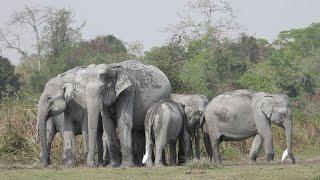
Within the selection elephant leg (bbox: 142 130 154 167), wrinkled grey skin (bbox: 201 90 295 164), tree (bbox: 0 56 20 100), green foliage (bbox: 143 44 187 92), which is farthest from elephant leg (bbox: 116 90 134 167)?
tree (bbox: 0 56 20 100)

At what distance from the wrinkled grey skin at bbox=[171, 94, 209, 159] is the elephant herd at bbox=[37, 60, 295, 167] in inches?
0.9

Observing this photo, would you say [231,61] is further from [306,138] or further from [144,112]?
[144,112]

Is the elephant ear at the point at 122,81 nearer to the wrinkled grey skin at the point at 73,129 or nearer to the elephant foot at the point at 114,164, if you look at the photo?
the wrinkled grey skin at the point at 73,129

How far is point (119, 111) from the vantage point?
55.1 feet

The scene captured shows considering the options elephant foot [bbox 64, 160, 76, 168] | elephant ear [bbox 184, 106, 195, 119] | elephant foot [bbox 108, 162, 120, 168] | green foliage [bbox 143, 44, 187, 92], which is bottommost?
elephant foot [bbox 108, 162, 120, 168]

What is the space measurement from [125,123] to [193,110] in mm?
2361

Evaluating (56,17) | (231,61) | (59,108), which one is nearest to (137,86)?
(59,108)

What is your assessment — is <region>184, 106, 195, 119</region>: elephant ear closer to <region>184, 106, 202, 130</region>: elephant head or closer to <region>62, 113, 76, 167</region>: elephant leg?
<region>184, 106, 202, 130</region>: elephant head

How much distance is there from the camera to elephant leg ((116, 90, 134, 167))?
54.2 feet

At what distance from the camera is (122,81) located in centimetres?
1672

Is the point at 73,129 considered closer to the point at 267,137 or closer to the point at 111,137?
the point at 111,137

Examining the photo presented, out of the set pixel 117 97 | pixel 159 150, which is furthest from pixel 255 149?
pixel 117 97

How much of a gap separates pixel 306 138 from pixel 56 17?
95.3 ft

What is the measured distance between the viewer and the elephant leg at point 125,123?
650 inches
